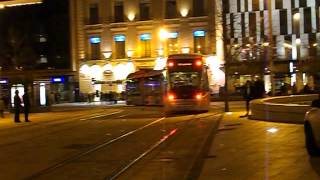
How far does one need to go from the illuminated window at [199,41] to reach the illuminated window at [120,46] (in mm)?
8911

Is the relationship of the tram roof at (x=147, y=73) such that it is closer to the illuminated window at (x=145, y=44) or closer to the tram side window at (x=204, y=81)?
the tram side window at (x=204, y=81)

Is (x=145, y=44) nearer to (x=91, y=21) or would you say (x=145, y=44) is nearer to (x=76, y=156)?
(x=91, y=21)

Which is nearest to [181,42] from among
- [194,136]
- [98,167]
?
[194,136]

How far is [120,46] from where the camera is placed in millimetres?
71250

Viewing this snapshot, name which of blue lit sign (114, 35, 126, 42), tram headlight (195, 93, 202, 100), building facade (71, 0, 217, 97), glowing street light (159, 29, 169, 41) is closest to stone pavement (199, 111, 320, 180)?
tram headlight (195, 93, 202, 100)

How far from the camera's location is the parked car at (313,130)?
13.2m

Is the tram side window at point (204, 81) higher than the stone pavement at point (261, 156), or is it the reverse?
the tram side window at point (204, 81)

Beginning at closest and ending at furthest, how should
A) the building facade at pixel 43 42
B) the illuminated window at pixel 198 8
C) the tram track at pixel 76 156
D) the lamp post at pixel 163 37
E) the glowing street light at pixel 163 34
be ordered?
the tram track at pixel 76 156 < the glowing street light at pixel 163 34 < the lamp post at pixel 163 37 < the illuminated window at pixel 198 8 < the building facade at pixel 43 42

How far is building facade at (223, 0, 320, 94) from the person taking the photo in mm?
68062

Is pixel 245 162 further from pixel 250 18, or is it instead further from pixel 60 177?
pixel 250 18

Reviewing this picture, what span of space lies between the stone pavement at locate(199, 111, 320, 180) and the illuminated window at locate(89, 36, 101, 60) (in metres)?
51.8

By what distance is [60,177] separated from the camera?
41.8 ft

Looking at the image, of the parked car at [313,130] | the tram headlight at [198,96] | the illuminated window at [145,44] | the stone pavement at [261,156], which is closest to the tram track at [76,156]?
the stone pavement at [261,156]

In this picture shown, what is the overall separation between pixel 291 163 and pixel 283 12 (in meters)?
60.7
